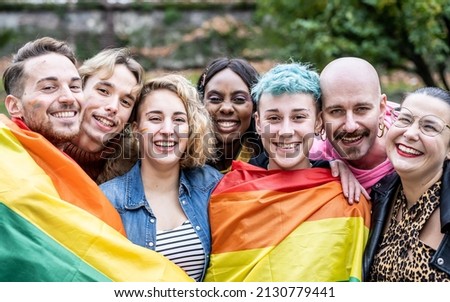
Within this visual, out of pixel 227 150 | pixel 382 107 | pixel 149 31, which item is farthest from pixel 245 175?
pixel 149 31

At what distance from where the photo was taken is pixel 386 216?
10.9ft

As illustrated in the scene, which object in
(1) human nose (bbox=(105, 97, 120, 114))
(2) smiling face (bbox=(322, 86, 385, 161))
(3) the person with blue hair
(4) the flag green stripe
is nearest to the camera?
(4) the flag green stripe

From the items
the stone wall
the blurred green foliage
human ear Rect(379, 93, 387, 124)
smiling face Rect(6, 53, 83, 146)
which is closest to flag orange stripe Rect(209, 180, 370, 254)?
human ear Rect(379, 93, 387, 124)

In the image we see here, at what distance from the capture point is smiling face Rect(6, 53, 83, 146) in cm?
350

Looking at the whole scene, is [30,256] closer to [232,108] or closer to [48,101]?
[48,101]

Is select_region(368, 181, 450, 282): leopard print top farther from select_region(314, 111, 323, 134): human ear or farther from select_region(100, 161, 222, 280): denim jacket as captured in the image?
select_region(100, 161, 222, 280): denim jacket

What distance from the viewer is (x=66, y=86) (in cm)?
360

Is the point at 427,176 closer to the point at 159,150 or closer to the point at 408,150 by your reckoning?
the point at 408,150

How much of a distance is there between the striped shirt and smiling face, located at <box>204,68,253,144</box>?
1.05 m

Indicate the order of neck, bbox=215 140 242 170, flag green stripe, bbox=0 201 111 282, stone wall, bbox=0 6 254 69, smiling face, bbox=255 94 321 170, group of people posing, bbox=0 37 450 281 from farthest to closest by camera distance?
stone wall, bbox=0 6 254 69, neck, bbox=215 140 242 170, smiling face, bbox=255 94 321 170, group of people posing, bbox=0 37 450 281, flag green stripe, bbox=0 201 111 282

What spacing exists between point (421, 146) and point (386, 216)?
0.45 m

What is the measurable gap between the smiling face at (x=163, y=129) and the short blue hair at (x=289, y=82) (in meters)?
0.48

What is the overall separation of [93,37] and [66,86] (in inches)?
469
